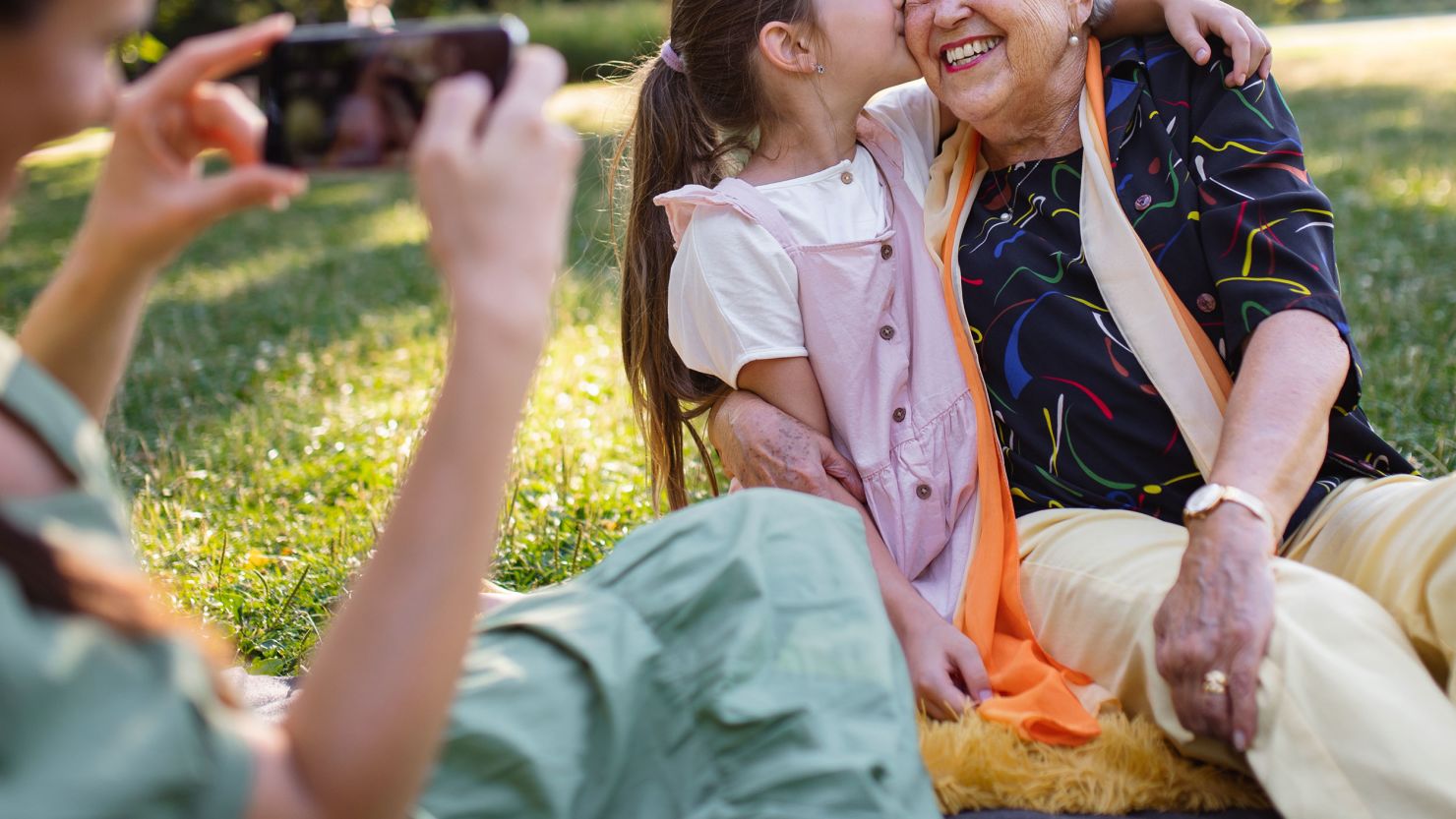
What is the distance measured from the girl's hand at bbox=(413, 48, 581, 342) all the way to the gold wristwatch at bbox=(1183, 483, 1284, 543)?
4.52 feet

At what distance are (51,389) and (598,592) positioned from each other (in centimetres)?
79

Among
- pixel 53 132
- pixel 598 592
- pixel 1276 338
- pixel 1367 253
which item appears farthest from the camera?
pixel 1367 253

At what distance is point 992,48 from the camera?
2.91m

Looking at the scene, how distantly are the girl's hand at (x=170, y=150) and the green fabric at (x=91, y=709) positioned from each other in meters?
0.46

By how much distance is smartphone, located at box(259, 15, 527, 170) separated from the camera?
5.45ft

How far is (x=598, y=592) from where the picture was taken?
1882 mm

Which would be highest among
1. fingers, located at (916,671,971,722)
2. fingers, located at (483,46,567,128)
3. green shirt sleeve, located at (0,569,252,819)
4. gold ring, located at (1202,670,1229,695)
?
fingers, located at (483,46,567,128)

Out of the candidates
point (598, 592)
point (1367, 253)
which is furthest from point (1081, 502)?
point (1367, 253)

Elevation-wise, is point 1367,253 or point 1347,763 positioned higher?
point 1347,763

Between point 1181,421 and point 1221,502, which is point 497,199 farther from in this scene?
point 1181,421

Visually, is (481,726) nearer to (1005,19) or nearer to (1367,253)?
(1005,19)

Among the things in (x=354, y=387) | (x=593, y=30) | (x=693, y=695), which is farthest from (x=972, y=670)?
(x=593, y=30)

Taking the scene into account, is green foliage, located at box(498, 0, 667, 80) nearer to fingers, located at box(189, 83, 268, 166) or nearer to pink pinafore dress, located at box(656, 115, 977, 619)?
pink pinafore dress, located at box(656, 115, 977, 619)

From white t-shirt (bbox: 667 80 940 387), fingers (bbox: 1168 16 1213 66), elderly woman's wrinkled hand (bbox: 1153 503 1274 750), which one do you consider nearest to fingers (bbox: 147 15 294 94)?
white t-shirt (bbox: 667 80 940 387)
